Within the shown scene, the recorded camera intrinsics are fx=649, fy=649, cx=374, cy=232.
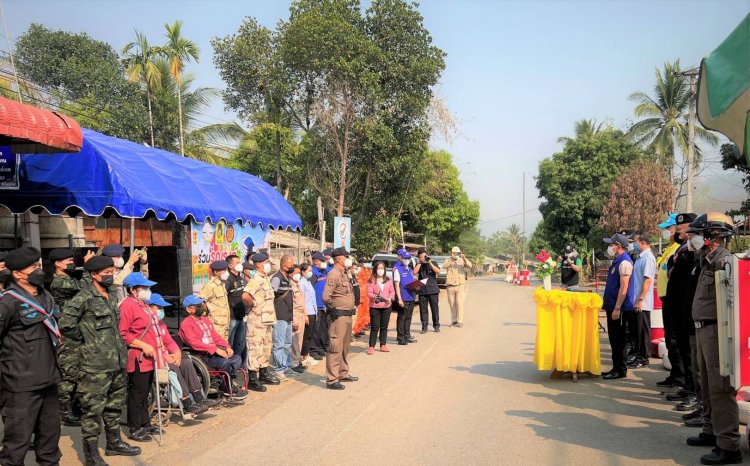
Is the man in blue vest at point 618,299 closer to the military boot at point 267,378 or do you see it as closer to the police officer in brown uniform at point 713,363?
the police officer in brown uniform at point 713,363

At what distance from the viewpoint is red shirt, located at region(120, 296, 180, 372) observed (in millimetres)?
6914

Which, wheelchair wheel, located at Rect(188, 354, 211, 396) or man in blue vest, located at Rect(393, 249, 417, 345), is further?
man in blue vest, located at Rect(393, 249, 417, 345)

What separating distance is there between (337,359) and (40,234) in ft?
19.0

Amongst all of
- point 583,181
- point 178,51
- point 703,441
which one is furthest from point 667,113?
point 703,441

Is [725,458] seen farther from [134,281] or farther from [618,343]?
[134,281]

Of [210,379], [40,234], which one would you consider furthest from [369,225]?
[210,379]

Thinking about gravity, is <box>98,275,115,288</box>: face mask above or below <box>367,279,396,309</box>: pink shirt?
above

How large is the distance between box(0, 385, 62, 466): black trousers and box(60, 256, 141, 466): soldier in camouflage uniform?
0.45 metres

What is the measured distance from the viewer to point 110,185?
9.55 meters

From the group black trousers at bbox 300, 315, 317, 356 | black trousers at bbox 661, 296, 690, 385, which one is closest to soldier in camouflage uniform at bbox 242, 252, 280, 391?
black trousers at bbox 300, 315, 317, 356

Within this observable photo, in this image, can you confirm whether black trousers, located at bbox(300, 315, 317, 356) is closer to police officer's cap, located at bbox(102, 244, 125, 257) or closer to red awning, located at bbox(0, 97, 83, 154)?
police officer's cap, located at bbox(102, 244, 125, 257)

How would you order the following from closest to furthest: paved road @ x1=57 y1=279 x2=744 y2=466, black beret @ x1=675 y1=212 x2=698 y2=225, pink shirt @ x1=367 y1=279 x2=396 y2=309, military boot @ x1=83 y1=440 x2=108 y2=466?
military boot @ x1=83 y1=440 x2=108 y2=466 → paved road @ x1=57 y1=279 x2=744 y2=466 → black beret @ x1=675 y1=212 x2=698 y2=225 → pink shirt @ x1=367 y1=279 x2=396 y2=309

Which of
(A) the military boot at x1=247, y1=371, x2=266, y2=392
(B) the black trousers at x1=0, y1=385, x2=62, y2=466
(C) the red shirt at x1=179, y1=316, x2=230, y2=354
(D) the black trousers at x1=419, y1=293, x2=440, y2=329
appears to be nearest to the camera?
(B) the black trousers at x1=0, y1=385, x2=62, y2=466

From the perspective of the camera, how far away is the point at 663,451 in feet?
20.4
